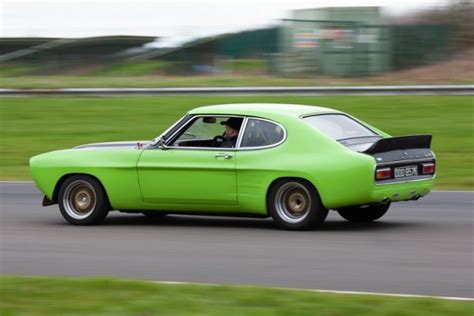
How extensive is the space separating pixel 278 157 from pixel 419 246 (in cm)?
182

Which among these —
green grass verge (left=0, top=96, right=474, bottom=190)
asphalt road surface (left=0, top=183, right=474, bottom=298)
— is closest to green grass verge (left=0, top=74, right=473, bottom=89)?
green grass verge (left=0, top=96, right=474, bottom=190)

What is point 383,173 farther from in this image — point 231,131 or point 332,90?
point 332,90

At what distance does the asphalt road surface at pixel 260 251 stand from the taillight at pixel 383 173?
1.84 ft

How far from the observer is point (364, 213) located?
1121cm

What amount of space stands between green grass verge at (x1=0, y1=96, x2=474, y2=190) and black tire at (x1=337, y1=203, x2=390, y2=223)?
6.77 meters

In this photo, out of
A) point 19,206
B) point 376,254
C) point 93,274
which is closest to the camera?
point 93,274

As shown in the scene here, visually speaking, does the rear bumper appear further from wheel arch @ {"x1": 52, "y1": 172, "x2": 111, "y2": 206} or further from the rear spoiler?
wheel arch @ {"x1": 52, "y1": 172, "x2": 111, "y2": 206}

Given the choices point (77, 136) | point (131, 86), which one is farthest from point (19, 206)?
point (131, 86)

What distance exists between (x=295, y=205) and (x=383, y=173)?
0.94m

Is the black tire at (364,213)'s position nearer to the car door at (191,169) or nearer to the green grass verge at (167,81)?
the car door at (191,169)

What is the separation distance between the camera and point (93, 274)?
8258 mm

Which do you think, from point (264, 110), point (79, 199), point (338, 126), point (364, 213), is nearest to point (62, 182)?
point (79, 199)

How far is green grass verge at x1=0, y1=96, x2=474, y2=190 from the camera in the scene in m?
→ 20.2

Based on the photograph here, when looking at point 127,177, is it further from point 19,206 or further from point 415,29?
point 415,29
